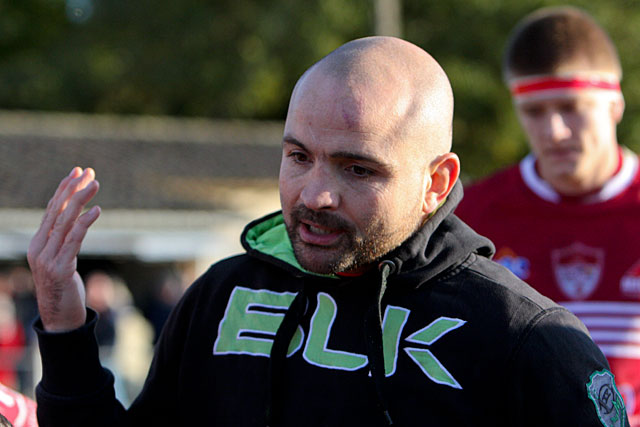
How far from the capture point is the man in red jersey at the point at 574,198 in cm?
357

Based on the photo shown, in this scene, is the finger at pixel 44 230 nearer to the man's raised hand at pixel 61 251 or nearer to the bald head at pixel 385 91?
the man's raised hand at pixel 61 251

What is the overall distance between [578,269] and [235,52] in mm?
25870

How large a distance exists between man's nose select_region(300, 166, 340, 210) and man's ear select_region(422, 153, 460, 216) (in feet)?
0.80

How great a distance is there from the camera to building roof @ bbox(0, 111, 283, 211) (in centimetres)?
2383

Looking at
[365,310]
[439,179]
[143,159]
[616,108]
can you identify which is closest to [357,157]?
[439,179]

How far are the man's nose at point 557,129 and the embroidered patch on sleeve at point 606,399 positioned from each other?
1705mm

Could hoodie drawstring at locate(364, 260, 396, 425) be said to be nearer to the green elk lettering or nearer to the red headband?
the green elk lettering

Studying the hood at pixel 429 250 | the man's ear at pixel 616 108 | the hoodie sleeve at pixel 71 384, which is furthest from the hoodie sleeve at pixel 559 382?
the man's ear at pixel 616 108

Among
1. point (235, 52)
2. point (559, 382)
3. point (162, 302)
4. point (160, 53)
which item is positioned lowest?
point (559, 382)

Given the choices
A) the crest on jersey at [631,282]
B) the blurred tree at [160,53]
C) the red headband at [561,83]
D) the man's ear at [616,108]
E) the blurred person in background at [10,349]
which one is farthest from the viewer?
the blurred tree at [160,53]

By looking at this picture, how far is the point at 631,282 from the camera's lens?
3.57m

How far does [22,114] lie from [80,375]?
A: 30.1 meters

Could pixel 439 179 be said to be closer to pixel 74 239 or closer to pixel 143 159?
pixel 74 239

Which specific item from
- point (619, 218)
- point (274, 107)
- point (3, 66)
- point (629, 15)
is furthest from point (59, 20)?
point (619, 218)
